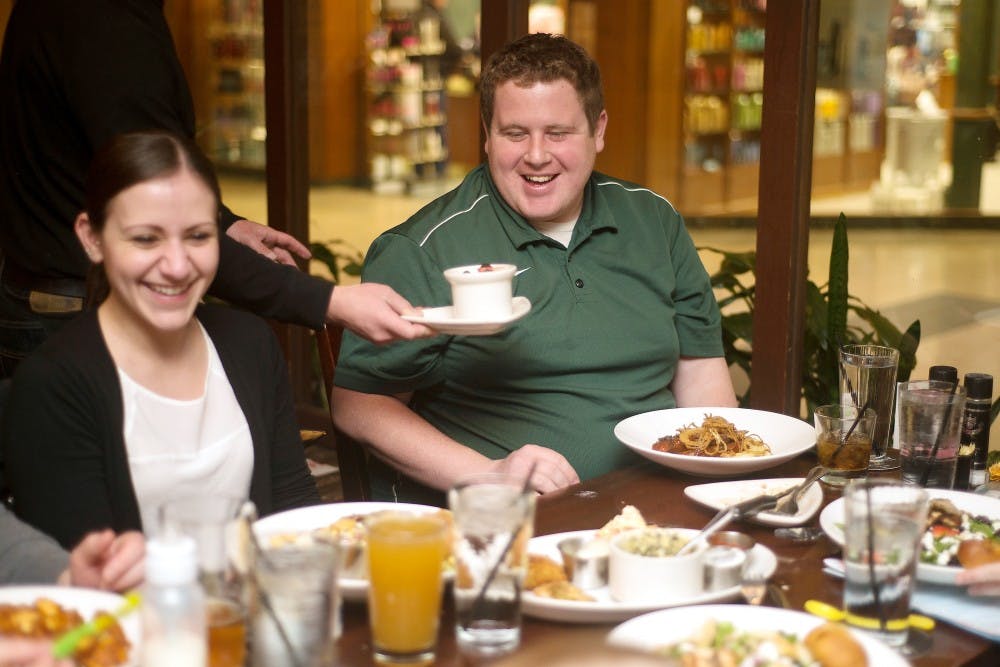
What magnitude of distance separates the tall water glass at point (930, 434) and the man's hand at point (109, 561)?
1248mm

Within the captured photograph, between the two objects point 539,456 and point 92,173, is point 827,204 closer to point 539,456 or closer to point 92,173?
point 539,456

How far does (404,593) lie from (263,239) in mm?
1382

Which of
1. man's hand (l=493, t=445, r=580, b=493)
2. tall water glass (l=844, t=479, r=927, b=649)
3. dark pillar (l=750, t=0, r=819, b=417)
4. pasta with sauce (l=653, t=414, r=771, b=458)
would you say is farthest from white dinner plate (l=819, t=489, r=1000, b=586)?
dark pillar (l=750, t=0, r=819, b=417)

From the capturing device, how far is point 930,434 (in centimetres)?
207

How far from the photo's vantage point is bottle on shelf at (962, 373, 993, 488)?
2.18 meters

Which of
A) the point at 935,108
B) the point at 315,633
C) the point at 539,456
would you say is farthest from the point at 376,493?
the point at 935,108

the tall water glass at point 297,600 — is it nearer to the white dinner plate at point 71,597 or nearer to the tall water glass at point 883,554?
the white dinner plate at point 71,597

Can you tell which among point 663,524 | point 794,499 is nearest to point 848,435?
point 794,499

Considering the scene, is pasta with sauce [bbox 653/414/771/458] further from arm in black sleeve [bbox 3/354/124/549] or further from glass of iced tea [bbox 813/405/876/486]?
arm in black sleeve [bbox 3/354/124/549]

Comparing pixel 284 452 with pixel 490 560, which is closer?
pixel 490 560

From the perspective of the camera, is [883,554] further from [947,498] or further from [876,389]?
[876,389]

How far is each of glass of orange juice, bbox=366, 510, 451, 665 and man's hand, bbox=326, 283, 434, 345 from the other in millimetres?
791

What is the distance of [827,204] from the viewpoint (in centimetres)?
352

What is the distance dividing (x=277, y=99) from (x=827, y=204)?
7.00ft
